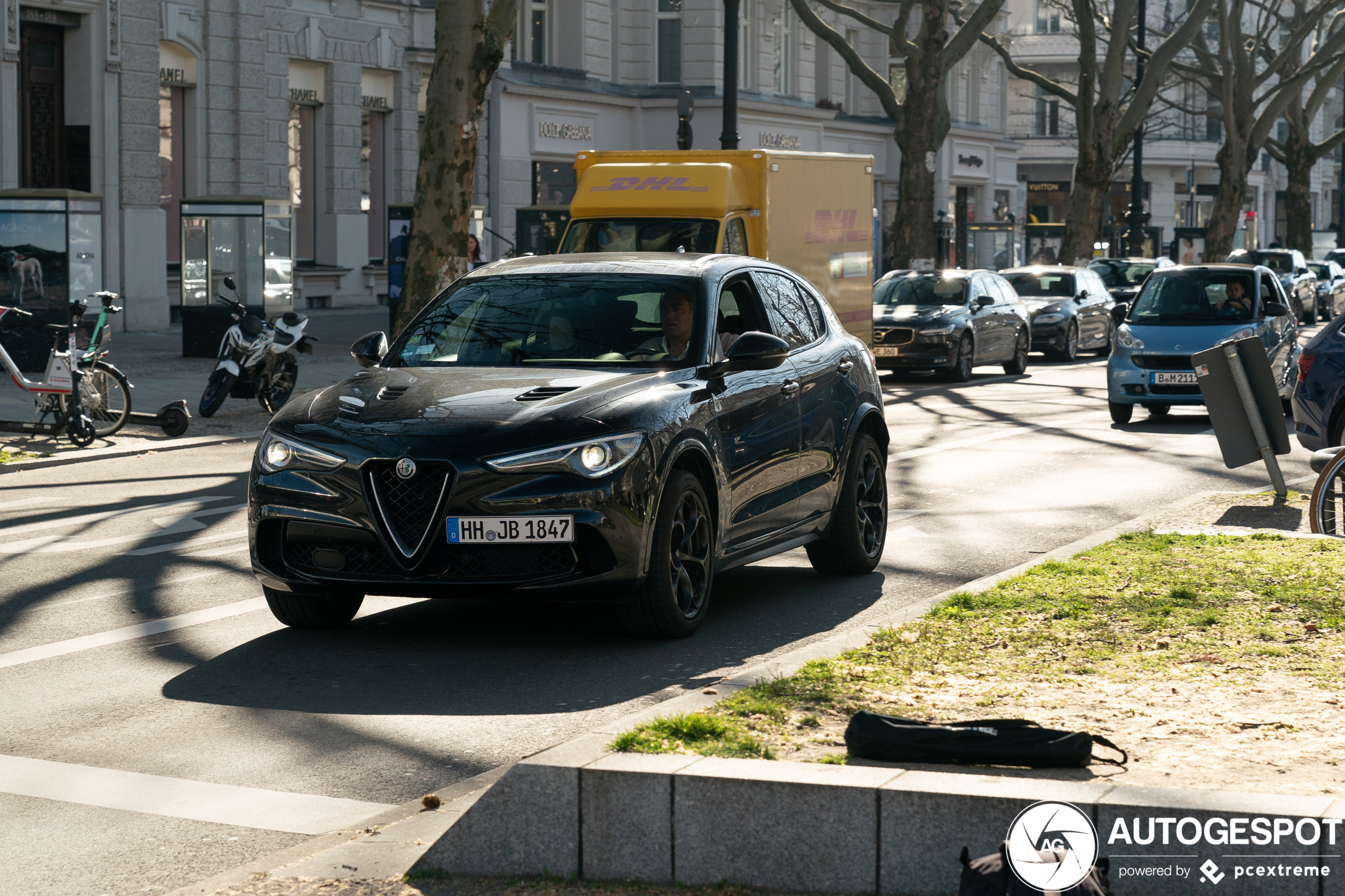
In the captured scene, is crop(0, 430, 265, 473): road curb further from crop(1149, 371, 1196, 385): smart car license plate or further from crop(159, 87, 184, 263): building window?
crop(159, 87, 184, 263): building window

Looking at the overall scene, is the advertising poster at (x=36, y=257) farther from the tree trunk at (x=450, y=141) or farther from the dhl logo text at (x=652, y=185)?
the dhl logo text at (x=652, y=185)

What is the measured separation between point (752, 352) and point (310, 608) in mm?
2199

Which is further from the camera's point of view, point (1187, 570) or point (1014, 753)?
point (1187, 570)

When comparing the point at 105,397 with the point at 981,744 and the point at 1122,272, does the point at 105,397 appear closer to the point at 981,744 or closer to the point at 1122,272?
the point at 981,744

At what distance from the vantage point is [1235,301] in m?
19.7

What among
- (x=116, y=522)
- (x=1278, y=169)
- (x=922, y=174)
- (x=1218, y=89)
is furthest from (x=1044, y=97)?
(x=116, y=522)

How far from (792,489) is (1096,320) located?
24194 millimetres

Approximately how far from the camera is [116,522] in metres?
11.6

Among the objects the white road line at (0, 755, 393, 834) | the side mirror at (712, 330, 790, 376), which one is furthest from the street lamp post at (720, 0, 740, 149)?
the white road line at (0, 755, 393, 834)

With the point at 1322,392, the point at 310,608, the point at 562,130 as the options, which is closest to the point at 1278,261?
the point at 562,130

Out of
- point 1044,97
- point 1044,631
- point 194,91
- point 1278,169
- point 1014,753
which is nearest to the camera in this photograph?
point 1014,753

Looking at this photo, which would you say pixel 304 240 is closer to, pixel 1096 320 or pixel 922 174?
pixel 922 174

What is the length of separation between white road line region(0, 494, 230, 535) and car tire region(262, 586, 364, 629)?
143 inches

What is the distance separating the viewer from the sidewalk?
1628 cm
